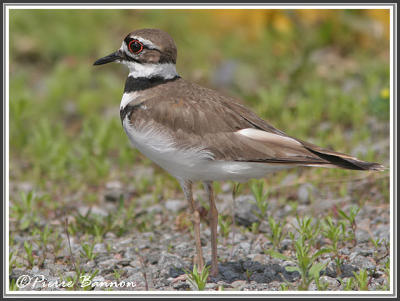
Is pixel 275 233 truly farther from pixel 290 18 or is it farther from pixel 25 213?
pixel 290 18

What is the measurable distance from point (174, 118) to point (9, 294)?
1767mm

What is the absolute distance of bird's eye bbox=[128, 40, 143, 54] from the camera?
4.76 m

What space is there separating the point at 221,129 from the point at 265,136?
13.3 inches

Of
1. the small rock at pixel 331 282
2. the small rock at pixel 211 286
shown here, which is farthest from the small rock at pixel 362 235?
the small rock at pixel 211 286

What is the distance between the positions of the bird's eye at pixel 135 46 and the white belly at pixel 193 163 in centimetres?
73

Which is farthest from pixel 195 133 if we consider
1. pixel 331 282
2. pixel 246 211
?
pixel 331 282

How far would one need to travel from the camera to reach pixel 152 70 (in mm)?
4789

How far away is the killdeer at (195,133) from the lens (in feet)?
14.2

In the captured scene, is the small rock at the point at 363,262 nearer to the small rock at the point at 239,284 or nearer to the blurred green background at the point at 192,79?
the small rock at the point at 239,284

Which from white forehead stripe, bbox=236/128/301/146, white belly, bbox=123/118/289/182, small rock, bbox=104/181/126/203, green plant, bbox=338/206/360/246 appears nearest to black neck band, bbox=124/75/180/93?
white belly, bbox=123/118/289/182

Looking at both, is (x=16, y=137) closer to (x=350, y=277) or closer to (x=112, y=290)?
(x=112, y=290)

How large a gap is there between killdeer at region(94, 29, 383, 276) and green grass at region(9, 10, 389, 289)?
Answer: 2.15 feet

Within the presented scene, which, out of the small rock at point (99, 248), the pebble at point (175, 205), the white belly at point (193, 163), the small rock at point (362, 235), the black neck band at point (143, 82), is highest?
the black neck band at point (143, 82)

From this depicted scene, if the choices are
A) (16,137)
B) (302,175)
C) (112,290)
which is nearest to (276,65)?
(302,175)
